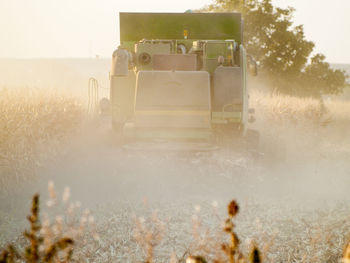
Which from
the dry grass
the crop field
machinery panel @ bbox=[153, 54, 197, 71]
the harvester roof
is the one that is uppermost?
the harvester roof

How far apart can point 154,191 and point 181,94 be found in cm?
171

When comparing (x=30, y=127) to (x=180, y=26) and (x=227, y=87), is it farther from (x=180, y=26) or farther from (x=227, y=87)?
(x=180, y=26)

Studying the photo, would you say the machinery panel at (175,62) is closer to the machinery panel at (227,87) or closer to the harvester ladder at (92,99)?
the machinery panel at (227,87)

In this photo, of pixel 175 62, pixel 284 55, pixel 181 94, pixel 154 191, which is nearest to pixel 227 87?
pixel 181 94

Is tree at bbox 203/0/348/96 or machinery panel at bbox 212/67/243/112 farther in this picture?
tree at bbox 203/0/348/96

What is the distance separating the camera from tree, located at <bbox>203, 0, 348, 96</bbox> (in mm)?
21219

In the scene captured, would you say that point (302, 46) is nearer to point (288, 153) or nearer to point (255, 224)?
point (288, 153)

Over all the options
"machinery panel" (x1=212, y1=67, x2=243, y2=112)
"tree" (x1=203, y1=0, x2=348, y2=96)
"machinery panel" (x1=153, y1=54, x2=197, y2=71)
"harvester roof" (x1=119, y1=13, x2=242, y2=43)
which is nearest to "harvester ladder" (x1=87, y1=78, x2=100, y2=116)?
"harvester roof" (x1=119, y1=13, x2=242, y2=43)

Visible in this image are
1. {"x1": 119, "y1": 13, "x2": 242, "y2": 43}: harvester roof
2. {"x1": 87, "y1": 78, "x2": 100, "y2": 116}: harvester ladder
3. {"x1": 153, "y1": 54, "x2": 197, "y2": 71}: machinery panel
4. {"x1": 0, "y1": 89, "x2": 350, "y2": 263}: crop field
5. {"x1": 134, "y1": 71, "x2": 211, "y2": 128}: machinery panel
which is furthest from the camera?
{"x1": 119, "y1": 13, "x2": 242, "y2": 43}: harvester roof

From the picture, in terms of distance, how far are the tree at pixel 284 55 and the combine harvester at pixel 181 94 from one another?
13246mm

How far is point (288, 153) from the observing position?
9.88m

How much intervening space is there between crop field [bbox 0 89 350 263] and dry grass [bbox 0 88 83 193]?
0.02 m

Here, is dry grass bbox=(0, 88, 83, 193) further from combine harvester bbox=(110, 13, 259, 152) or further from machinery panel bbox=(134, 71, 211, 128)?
machinery panel bbox=(134, 71, 211, 128)

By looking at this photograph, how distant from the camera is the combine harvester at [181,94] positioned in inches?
270
